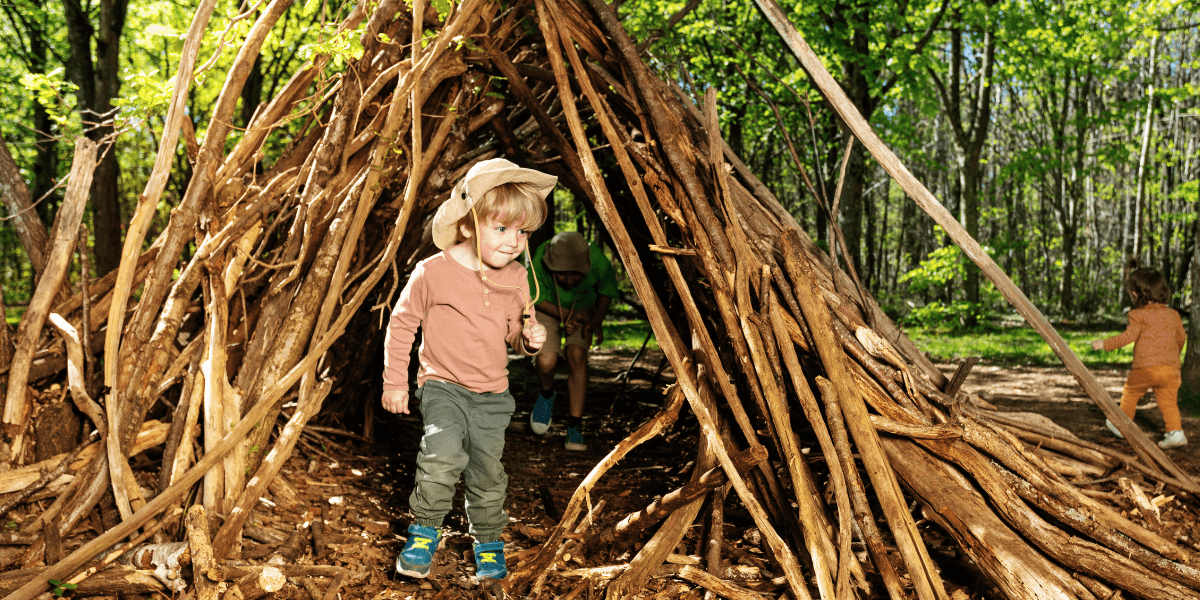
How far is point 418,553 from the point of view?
254 centimetres

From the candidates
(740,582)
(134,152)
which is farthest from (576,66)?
(134,152)

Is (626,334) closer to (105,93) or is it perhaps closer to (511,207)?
(105,93)

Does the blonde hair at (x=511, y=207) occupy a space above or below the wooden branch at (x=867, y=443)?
above

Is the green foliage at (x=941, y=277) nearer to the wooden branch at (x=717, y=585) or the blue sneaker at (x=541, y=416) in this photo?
the blue sneaker at (x=541, y=416)

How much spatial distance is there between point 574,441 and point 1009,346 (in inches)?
328

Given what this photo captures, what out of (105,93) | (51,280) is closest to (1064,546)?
(51,280)

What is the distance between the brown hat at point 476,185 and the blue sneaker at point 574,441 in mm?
2137

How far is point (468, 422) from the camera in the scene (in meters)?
2.64

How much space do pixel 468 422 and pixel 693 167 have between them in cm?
137

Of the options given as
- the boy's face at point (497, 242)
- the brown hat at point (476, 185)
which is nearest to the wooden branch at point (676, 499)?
the boy's face at point (497, 242)

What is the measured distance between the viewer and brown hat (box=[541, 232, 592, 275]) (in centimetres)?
444

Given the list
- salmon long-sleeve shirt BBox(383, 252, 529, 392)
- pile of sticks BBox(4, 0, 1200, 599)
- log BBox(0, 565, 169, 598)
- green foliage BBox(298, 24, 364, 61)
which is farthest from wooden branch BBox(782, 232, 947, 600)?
log BBox(0, 565, 169, 598)

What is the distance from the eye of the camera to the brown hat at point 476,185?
8.17ft

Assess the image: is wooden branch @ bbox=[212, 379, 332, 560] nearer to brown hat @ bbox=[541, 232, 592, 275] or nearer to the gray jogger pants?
the gray jogger pants
